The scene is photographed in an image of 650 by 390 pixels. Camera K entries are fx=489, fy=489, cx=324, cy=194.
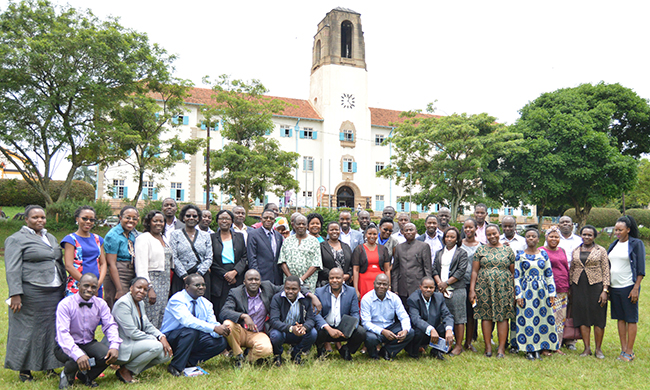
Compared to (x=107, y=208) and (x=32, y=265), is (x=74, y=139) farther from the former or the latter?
(x=32, y=265)

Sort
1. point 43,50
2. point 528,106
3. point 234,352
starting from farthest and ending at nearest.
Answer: point 528,106 < point 43,50 < point 234,352

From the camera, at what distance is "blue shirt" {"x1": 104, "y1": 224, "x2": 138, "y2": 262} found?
19.2 feet

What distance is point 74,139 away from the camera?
23016 millimetres

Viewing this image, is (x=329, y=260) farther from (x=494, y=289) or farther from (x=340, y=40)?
(x=340, y=40)

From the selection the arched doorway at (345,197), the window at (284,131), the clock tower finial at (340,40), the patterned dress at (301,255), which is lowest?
the patterned dress at (301,255)

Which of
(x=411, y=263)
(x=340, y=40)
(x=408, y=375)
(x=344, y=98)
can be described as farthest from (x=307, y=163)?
(x=408, y=375)

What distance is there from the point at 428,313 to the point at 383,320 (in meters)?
0.65

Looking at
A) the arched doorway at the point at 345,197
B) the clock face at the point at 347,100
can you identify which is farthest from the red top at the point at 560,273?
the clock face at the point at 347,100

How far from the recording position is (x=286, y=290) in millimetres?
6168

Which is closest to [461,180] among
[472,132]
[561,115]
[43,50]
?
[472,132]

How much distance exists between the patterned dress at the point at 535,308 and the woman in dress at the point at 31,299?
5833mm

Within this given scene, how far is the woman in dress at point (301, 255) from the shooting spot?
22.5 feet

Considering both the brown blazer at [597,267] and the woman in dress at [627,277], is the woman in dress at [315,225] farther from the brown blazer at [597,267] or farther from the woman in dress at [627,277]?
the woman in dress at [627,277]

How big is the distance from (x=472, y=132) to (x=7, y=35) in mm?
22220
